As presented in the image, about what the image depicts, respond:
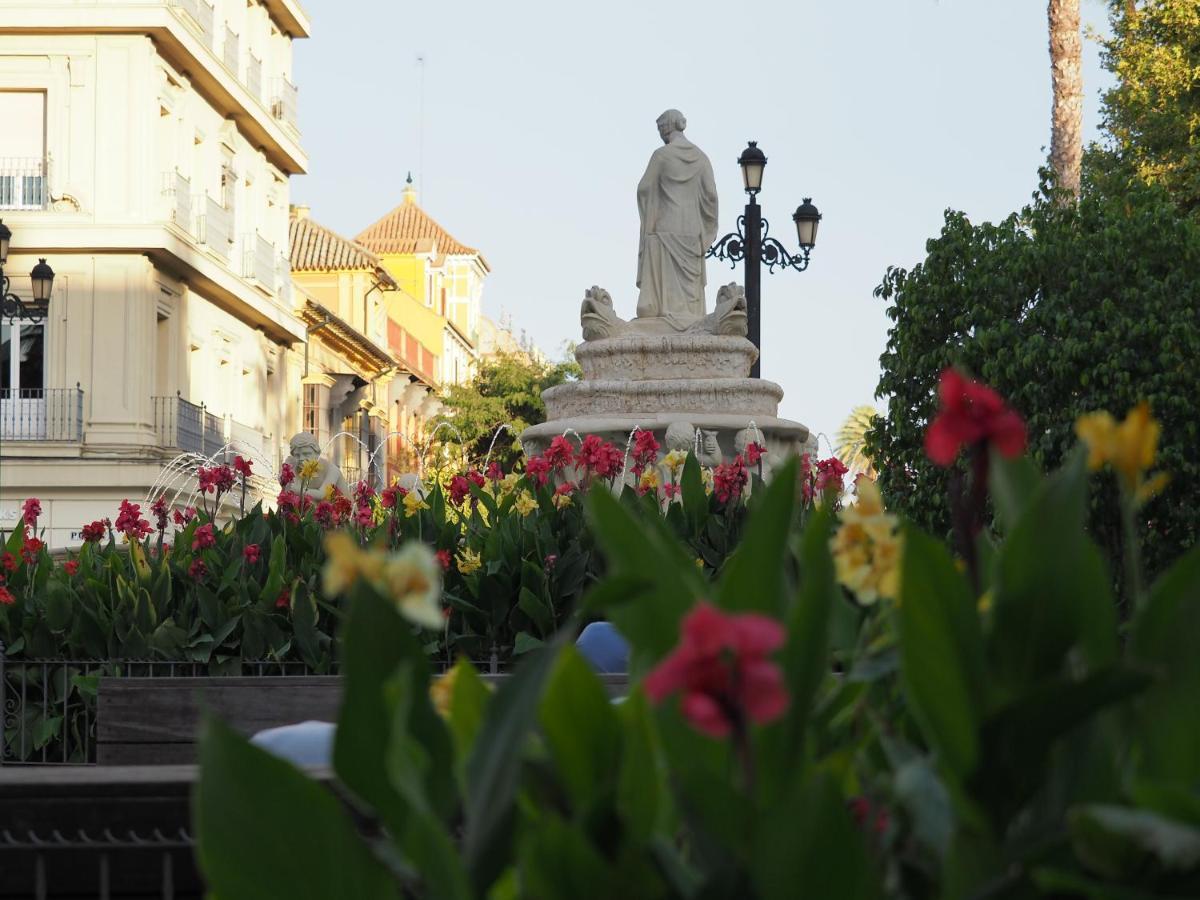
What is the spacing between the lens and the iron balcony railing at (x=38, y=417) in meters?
31.0

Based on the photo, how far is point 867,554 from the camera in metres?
2.17

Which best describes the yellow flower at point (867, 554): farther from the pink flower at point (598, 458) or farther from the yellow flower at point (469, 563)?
the pink flower at point (598, 458)

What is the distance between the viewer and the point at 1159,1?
27.6m

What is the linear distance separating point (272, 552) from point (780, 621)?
691 cm

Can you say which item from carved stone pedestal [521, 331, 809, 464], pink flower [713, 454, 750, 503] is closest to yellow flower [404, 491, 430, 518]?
pink flower [713, 454, 750, 503]

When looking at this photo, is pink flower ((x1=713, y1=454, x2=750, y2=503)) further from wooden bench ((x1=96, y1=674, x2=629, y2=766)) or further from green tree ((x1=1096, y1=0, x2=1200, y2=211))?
green tree ((x1=1096, y1=0, x2=1200, y2=211))

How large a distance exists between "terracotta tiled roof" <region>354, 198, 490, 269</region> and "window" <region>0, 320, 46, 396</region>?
159 ft

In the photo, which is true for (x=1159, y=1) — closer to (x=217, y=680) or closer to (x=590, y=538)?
(x=590, y=538)

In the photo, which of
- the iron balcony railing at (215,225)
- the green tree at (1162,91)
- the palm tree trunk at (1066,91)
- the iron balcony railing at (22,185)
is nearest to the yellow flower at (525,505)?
the palm tree trunk at (1066,91)

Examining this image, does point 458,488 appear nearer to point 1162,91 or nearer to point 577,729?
point 577,729

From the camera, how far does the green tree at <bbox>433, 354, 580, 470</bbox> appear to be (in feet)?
184

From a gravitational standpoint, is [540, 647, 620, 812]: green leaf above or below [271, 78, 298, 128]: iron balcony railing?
below

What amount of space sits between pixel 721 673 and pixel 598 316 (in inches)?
613

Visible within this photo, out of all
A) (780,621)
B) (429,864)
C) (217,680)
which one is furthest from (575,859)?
(217,680)
